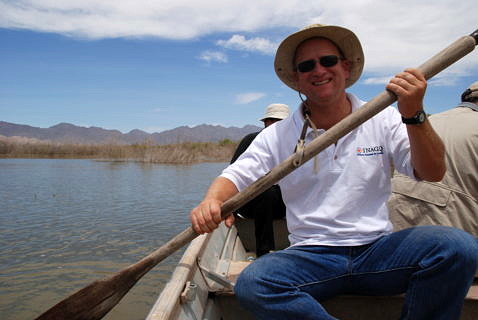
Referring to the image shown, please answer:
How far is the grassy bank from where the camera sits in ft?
85.1

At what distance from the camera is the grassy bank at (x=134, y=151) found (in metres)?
25.9

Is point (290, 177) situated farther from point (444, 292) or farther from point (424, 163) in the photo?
point (444, 292)

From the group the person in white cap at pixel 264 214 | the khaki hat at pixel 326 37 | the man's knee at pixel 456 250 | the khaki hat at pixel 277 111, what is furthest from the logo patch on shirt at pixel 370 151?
the khaki hat at pixel 277 111

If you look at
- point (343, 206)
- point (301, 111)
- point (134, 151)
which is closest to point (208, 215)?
point (343, 206)

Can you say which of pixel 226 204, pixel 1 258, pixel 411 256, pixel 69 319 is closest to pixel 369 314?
pixel 411 256

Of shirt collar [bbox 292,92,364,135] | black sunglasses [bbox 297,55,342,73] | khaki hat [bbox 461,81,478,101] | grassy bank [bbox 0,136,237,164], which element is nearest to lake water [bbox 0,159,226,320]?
shirt collar [bbox 292,92,364,135]

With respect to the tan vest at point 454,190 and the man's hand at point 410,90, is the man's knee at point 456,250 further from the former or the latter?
the tan vest at point 454,190

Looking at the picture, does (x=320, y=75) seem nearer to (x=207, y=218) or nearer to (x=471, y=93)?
(x=207, y=218)

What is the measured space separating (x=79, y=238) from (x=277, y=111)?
4.55 m

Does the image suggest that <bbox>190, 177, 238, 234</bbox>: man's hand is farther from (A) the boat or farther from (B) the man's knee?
Result: (B) the man's knee

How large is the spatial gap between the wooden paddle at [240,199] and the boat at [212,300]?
214 millimetres

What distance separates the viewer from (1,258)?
18.5 feet

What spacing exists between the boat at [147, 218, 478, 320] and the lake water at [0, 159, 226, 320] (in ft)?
6.27

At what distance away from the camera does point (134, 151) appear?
92.1 ft
